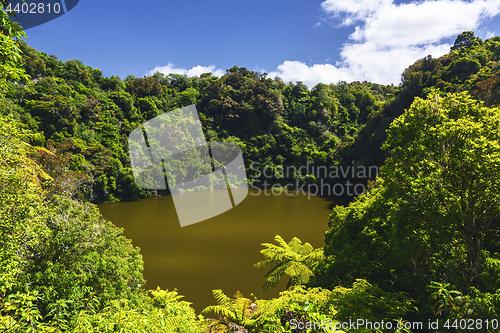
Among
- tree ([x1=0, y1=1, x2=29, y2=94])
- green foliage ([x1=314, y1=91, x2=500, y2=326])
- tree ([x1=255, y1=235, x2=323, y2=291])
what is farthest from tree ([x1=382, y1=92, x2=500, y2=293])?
tree ([x1=0, y1=1, x2=29, y2=94])

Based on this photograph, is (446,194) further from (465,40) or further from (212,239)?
(465,40)

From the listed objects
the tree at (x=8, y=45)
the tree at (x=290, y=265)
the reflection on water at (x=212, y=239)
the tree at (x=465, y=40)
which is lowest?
the reflection on water at (x=212, y=239)

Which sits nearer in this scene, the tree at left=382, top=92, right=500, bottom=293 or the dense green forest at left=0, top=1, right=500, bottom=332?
the dense green forest at left=0, top=1, right=500, bottom=332

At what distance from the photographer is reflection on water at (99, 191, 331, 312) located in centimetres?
1075

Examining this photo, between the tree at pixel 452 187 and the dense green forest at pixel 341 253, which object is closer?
the dense green forest at pixel 341 253

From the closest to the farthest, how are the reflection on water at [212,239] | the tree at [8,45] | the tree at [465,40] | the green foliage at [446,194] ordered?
the tree at [8,45] < the green foliage at [446,194] < the reflection on water at [212,239] < the tree at [465,40]

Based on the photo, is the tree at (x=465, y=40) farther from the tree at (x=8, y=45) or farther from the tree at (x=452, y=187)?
the tree at (x=8, y=45)

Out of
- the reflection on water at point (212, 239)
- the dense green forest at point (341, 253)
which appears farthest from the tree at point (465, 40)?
the dense green forest at point (341, 253)

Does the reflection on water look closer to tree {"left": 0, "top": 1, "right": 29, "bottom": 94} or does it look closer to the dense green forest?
the dense green forest

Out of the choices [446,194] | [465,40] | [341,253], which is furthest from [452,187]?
[465,40]

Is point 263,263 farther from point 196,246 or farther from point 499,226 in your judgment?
point 499,226

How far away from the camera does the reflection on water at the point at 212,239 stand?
1075cm

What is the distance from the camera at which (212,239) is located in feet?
51.6

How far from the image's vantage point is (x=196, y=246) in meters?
14.6
